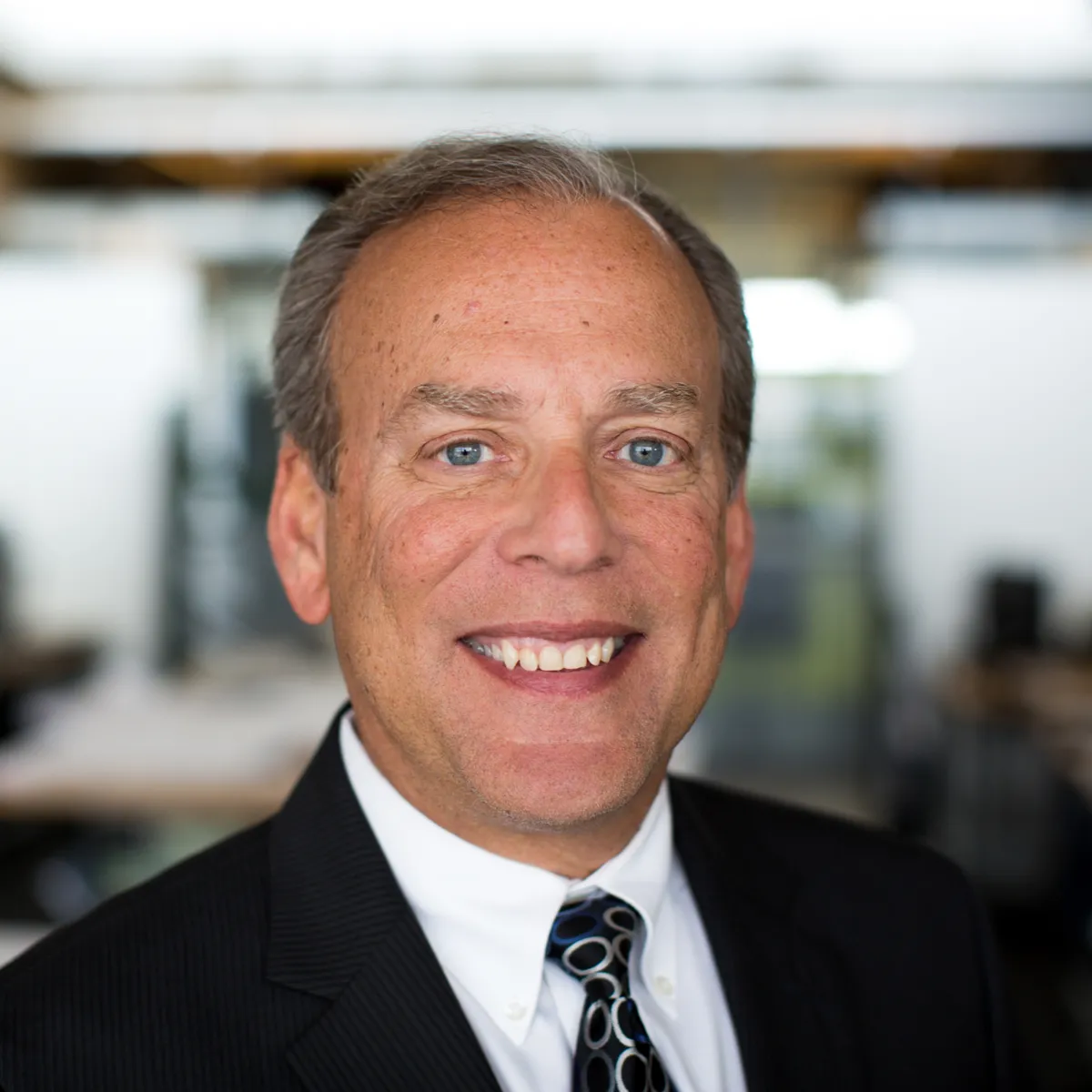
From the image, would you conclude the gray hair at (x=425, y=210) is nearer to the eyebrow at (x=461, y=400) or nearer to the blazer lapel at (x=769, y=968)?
the eyebrow at (x=461, y=400)

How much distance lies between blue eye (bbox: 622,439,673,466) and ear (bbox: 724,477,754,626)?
0.17 m

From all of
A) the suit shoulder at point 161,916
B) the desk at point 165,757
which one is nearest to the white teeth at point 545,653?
the suit shoulder at point 161,916

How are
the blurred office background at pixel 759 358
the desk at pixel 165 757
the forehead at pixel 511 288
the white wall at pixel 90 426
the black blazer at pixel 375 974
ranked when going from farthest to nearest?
the white wall at pixel 90 426 < the blurred office background at pixel 759 358 < the desk at pixel 165 757 < the forehead at pixel 511 288 < the black blazer at pixel 375 974

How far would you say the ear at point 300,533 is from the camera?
4.79ft

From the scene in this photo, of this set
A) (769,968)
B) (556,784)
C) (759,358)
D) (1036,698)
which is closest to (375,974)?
(556,784)

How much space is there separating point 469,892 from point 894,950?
0.61 metres

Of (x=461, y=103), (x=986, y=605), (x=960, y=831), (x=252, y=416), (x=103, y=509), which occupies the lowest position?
(x=960, y=831)

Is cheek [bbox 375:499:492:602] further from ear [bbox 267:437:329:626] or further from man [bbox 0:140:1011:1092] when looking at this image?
ear [bbox 267:437:329:626]

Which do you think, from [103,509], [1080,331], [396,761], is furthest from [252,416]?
[396,761]

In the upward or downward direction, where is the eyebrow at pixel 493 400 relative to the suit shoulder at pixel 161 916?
upward

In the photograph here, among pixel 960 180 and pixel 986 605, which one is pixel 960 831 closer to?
pixel 986 605

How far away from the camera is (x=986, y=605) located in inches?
247

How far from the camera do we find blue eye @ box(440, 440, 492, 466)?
1284mm

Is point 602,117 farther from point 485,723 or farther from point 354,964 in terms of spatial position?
point 354,964
